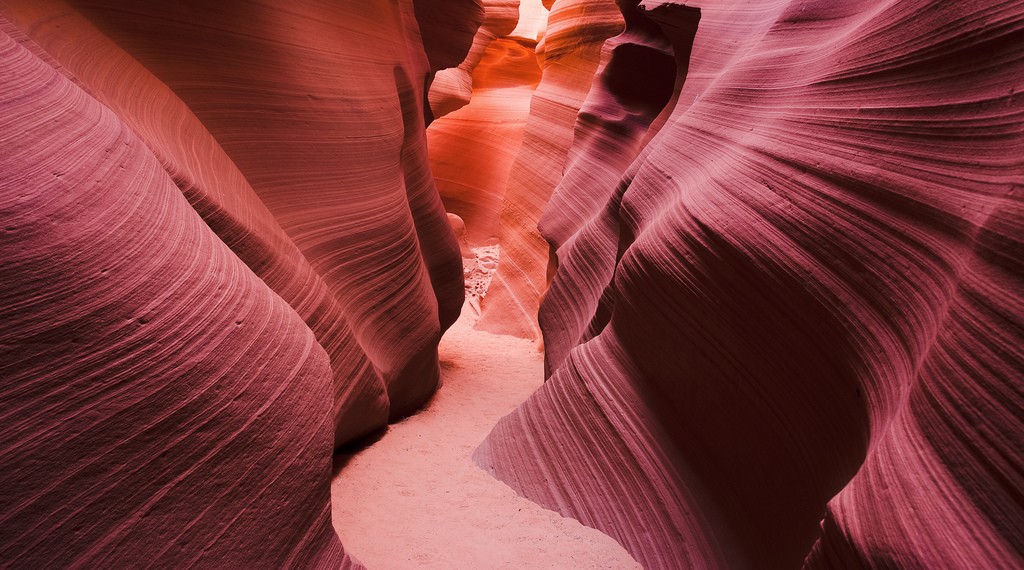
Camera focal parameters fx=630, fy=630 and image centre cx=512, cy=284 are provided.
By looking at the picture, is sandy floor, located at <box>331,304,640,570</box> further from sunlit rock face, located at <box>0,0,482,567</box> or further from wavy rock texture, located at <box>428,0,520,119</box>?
wavy rock texture, located at <box>428,0,520,119</box>

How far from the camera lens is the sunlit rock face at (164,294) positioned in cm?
131

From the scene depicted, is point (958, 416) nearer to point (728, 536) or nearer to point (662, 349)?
point (728, 536)

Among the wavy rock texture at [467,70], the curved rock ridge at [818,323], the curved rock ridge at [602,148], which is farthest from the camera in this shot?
the wavy rock texture at [467,70]

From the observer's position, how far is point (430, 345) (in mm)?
4785

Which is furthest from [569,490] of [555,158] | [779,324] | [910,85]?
[555,158]

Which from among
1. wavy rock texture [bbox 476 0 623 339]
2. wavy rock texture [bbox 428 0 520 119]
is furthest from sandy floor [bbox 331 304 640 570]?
wavy rock texture [bbox 428 0 520 119]

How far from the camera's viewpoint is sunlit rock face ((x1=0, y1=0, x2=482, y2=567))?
51.6 inches

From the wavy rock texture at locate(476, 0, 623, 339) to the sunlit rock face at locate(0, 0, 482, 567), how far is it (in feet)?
13.7

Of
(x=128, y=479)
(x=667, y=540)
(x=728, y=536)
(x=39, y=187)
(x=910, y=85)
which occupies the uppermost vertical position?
(x=910, y=85)

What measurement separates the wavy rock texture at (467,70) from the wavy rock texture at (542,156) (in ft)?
3.28

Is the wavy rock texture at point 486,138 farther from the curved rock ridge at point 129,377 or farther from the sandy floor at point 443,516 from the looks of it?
the curved rock ridge at point 129,377

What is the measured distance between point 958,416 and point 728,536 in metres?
1.09

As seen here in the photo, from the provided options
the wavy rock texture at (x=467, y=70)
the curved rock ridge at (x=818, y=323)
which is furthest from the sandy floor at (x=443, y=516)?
the wavy rock texture at (x=467, y=70)

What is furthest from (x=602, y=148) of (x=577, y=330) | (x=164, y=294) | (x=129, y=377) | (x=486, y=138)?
(x=486, y=138)
